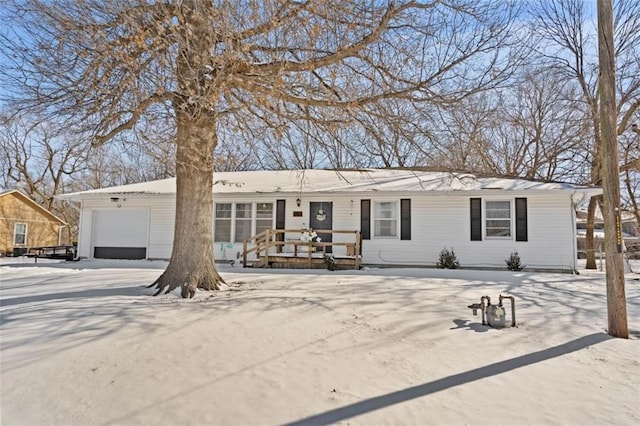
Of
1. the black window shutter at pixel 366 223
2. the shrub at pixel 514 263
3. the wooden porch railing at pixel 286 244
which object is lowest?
the shrub at pixel 514 263

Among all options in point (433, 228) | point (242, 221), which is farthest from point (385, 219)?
point (242, 221)

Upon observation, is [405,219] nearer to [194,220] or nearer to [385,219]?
[385,219]

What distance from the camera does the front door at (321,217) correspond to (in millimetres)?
14364

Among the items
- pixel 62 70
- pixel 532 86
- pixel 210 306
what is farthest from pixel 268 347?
pixel 532 86

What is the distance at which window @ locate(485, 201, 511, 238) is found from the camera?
13273 mm

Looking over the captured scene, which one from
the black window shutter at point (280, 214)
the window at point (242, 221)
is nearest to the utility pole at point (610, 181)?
the black window shutter at point (280, 214)

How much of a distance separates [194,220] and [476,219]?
956 centimetres

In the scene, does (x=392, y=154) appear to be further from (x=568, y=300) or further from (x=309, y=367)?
(x=309, y=367)

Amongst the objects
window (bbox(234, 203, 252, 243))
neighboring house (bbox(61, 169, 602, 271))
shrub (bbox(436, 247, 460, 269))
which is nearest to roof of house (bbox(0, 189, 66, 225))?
neighboring house (bbox(61, 169, 602, 271))

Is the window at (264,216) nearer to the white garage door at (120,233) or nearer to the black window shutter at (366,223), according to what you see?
the black window shutter at (366,223)

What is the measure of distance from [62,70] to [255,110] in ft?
10.0

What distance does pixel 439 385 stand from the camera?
362cm

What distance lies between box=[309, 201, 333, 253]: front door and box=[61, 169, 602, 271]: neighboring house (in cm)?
4

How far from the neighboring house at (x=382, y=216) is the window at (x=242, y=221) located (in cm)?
4
